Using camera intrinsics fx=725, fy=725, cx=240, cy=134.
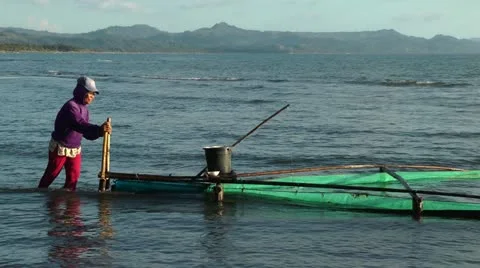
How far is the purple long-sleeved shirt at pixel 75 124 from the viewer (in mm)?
10359

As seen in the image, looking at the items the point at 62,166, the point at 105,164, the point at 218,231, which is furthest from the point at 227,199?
the point at 62,166

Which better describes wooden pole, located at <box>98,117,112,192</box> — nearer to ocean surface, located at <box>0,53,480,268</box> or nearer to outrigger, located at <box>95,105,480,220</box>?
outrigger, located at <box>95,105,480,220</box>

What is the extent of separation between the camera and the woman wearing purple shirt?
1038cm

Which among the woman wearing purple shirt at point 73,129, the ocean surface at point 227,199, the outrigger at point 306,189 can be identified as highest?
the woman wearing purple shirt at point 73,129

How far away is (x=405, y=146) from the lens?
1966cm

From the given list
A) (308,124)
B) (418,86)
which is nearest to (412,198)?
(308,124)

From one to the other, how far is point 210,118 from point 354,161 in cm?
1127

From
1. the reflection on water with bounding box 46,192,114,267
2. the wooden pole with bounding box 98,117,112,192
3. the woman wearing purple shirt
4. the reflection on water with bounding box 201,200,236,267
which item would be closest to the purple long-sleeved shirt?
the woman wearing purple shirt

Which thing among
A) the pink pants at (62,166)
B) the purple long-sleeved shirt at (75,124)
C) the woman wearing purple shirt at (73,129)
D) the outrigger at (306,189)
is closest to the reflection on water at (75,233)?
the pink pants at (62,166)

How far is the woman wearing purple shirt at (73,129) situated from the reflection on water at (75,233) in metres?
0.53

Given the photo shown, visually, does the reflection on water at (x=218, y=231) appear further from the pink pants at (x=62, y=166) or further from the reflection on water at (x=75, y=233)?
the pink pants at (x=62, y=166)

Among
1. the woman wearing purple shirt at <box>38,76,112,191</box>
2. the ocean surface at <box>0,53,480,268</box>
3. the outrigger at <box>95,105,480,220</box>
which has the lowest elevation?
the ocean surface at <box>0,53,480,268</box>

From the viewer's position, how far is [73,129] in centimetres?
1049

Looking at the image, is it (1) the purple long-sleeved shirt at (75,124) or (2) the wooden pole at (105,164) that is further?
(2) the wooden pole at (105,164)
